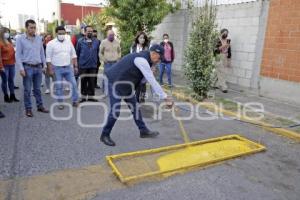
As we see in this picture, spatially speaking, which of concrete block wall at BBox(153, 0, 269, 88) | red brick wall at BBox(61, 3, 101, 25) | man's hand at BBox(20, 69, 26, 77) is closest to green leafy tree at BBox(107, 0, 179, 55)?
concrete block wall at BBox(153, 0, 269, 88)

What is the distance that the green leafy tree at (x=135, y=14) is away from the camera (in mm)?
11516

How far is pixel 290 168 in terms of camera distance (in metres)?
4.26

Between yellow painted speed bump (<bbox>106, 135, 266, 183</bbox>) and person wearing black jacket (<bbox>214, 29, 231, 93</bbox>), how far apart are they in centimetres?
402

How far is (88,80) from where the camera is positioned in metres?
7.87

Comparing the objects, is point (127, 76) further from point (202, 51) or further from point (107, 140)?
point (202, 51)

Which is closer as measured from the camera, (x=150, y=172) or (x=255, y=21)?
(x=150, y=172)

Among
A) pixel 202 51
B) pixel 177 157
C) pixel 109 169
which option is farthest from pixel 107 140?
pixel 202 51

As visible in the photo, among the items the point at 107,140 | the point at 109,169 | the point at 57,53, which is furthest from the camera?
the point at 57,53

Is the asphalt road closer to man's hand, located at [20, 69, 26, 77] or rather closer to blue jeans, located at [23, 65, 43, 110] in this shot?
blue jeans, located at [23, 65, 43, 110]

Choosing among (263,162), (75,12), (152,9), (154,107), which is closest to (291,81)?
(154,107)

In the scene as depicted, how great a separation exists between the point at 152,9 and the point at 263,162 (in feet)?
27.9

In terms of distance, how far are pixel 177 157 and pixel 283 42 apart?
4967mm

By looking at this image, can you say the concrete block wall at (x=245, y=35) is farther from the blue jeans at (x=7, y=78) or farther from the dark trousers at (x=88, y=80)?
the blue jeans at (x=7, y=78)

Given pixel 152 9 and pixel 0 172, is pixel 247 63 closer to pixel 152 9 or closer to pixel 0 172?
pixel 152 9
